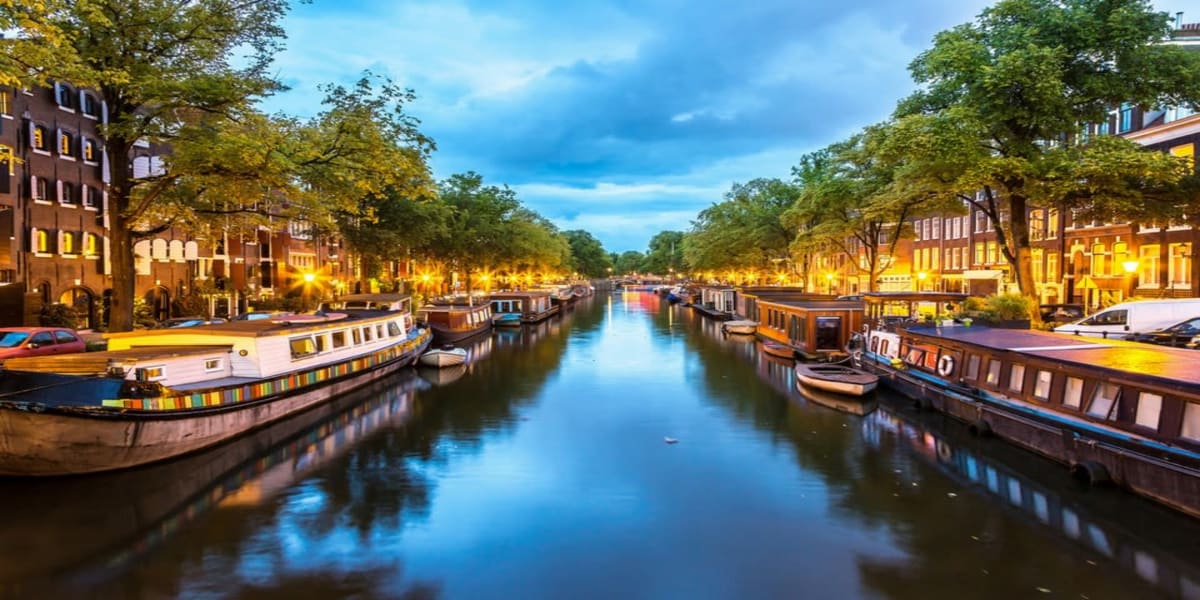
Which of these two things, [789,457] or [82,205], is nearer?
[789,457]

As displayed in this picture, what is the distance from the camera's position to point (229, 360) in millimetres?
22109

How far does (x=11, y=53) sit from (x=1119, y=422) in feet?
92.2

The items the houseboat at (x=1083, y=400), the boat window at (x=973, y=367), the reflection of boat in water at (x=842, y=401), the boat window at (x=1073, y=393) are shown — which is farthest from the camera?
the reflection of boat in water at (x=842, y=401)

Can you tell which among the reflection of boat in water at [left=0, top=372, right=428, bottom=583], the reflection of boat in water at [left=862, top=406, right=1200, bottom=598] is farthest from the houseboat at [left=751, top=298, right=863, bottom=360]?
the reflection of boat in water at [left=0, top=372, right=428, bottom=583]

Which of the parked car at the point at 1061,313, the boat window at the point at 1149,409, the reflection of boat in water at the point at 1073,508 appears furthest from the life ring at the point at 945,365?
the parked car at the point at 1061,313

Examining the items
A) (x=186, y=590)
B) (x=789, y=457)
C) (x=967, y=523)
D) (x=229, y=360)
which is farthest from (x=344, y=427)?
(x=967, y=523)

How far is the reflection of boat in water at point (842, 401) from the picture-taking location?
2672 centimetres

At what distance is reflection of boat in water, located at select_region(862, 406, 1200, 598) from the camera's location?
12.3 m

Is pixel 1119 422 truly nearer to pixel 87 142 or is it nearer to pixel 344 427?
pixel 344 427

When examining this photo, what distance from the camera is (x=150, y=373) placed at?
60.2ft

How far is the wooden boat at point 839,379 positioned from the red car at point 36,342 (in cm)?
3060

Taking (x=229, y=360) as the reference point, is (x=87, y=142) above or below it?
above

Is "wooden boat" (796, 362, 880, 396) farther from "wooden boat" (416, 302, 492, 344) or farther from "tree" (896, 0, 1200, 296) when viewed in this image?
"wooden boat" (416, 302, 492, 344)

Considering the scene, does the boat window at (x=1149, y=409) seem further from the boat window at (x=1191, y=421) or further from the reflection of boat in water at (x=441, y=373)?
the reflection of boat in water at (x=441, y=373)
